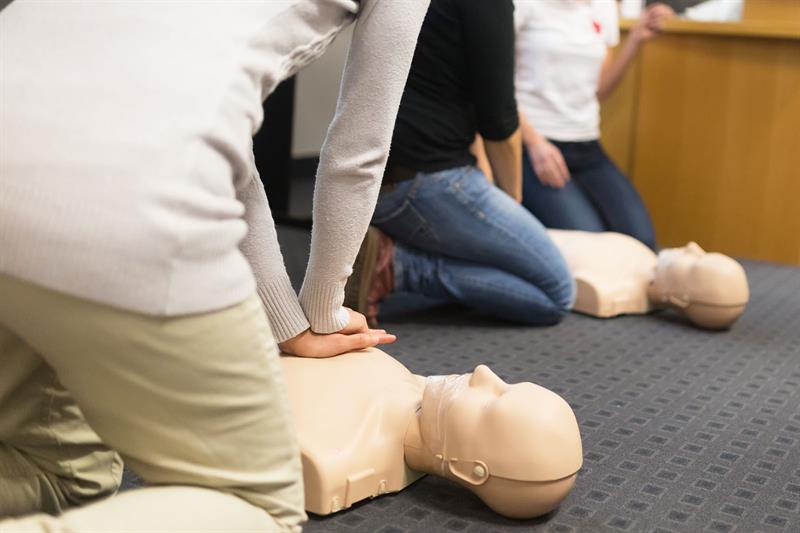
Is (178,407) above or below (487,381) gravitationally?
above

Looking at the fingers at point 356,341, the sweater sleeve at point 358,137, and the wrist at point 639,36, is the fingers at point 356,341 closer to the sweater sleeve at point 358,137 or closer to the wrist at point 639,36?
the sweater sleeve at point 358,137

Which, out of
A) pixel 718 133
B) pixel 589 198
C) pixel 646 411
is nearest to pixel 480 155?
pixel 589 198

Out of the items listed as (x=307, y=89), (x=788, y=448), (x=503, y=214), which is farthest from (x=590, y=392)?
(x=307, y=89)

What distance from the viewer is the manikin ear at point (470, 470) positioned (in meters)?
1.05

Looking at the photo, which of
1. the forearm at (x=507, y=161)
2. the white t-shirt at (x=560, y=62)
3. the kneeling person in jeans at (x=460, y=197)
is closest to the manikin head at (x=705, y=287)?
the kneeling person in jeans at (x=460, y=197)

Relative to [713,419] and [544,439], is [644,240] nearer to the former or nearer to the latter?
[713,419]

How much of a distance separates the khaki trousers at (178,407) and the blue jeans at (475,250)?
110 centimetres

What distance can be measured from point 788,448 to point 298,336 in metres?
0.67

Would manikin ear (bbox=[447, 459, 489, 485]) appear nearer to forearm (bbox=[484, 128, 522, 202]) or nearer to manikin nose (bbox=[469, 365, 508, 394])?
manikin nose (bbox=[469, 365, 508, 394])

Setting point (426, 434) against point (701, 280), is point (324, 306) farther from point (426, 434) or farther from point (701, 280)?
point (701, 280)

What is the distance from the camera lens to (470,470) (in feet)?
3.50

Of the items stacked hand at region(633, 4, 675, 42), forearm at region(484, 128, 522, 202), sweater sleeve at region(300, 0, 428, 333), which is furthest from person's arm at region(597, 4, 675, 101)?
sweater sleeve at region(300, 0, 428, 333)

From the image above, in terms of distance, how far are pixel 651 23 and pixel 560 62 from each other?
47 cm

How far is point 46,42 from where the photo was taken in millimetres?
768
